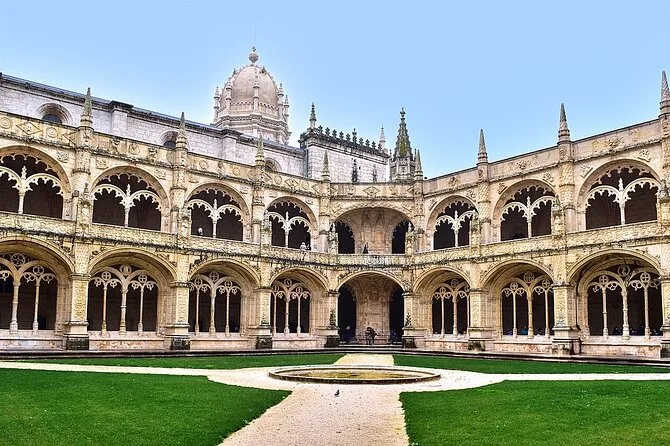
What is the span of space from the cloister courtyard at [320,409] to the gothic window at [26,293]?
462 inches

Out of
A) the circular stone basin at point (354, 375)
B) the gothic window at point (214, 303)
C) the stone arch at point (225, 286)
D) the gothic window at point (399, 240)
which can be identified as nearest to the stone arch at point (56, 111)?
the stone arch at point (225, 286)

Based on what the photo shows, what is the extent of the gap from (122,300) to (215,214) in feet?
23.6

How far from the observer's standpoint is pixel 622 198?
33.2 metres

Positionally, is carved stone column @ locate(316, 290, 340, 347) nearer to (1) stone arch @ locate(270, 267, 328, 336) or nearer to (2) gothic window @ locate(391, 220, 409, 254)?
(1) stone arch @ locate(270, 267, 328, 336)

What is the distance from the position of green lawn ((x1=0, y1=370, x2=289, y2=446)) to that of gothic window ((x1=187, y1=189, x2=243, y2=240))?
65.7ft

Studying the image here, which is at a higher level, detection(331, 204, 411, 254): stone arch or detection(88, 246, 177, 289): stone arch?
detection(331, 204, 411, 254): stone arch

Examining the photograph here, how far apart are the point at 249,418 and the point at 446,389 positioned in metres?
6.50

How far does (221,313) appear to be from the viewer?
4316 cm

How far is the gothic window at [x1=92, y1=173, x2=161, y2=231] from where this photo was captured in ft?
115

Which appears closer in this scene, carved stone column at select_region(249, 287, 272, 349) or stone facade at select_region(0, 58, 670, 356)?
stone facade at select_region(0, 58, 670, 356)

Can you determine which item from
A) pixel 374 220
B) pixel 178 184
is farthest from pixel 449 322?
pixel 178 184

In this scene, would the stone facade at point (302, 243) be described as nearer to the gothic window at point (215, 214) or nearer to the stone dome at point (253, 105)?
the gothic window at point (215, 214)

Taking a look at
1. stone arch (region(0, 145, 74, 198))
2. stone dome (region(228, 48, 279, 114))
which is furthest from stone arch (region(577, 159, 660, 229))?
stone dome (region(228, 48, 279, 114))

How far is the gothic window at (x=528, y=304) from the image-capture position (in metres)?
36.4
